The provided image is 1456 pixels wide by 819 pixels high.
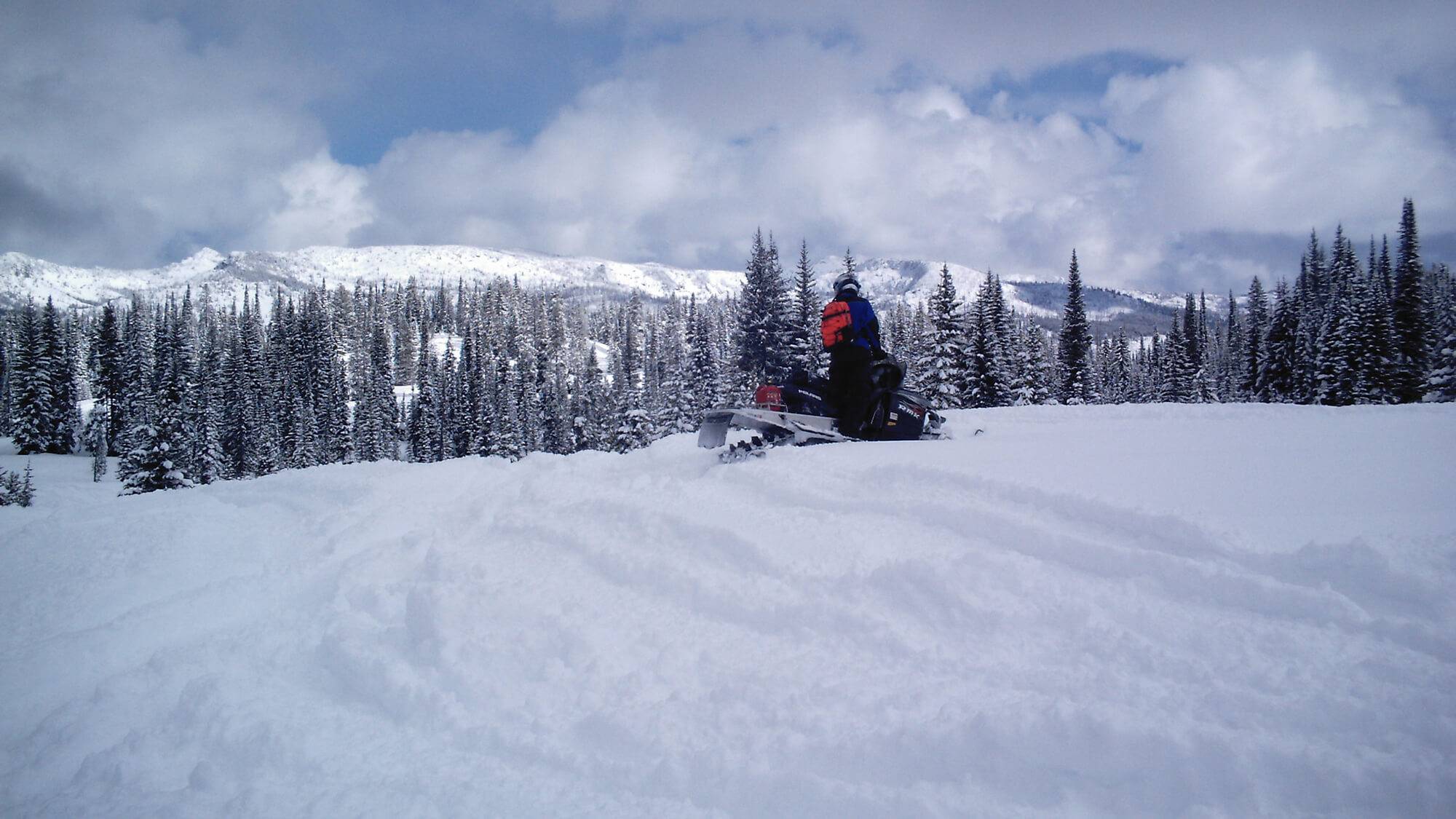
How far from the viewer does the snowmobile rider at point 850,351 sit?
8.30m

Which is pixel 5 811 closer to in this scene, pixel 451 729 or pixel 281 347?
pixel 451 729


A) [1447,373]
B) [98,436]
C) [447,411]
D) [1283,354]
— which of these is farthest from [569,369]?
[1447,373]

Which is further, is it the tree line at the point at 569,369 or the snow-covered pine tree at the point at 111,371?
the snow-covered pine tree at the point at 111,371

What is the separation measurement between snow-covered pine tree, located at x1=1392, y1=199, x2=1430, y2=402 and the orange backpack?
1594 inches

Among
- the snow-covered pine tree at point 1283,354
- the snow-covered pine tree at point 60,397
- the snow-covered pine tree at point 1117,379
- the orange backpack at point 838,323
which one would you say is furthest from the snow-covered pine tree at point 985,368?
the snow-covered pine tree at point 60,397

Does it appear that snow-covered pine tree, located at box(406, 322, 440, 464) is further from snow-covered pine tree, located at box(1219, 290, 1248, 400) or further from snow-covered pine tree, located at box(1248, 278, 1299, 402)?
snow-covered pine tree, located at box(1219, 290, 1248, 400)

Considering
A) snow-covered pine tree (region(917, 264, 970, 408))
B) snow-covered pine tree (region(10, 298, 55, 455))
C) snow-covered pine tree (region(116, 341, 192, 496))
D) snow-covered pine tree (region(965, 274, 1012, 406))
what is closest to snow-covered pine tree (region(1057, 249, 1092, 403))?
snow-covered pine tree (region(965, 274, 1012, 406))

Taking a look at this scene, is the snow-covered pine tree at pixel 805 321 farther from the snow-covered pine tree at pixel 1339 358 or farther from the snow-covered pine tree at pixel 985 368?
the snow-covered pine tree at pixel 1339 358

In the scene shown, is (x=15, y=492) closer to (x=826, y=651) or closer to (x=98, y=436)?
(x=98, y=436)

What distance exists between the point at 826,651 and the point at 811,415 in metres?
4.52

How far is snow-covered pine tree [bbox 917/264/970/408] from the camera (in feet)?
107

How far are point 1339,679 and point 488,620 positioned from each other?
5.22 meters

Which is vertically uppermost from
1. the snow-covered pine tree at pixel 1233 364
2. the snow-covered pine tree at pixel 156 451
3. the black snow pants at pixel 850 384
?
the snow-covered pine tree at pixel 1233 364

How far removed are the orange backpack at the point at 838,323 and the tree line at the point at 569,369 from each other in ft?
50.1
